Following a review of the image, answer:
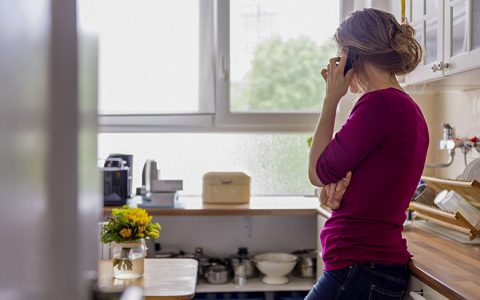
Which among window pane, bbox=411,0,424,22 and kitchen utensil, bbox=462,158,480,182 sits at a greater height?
window pane, bbox=411,0,424,22

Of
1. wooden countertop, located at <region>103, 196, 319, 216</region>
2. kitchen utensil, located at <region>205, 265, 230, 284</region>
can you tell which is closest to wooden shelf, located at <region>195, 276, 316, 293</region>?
kitchen utensil, located at <region>205, 265, 230, 284</region>

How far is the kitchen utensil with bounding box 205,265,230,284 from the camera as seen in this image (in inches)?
114

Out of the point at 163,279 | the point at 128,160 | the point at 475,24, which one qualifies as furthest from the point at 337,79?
the point at 128,160

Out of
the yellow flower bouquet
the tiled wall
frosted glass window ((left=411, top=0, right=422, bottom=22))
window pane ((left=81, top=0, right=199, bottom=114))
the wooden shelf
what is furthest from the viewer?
window pane ((left=81, top=0, right=199, bottom=114))

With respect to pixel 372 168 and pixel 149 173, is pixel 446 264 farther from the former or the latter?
pixel 149 173

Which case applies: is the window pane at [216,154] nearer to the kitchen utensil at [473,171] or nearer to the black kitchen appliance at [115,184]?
the black kitchen appliance at [115,184]

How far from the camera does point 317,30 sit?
10.9ft

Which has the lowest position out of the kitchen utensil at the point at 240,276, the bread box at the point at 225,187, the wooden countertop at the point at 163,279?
the kitchen utensil at the point at 240,276

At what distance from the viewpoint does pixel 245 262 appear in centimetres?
299

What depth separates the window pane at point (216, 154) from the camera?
3.33 meters

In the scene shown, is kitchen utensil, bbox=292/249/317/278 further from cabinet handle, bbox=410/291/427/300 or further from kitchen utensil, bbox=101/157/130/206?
cabinet handle, bbox=410/291/427/300

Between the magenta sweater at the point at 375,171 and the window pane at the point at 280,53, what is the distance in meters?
1.76

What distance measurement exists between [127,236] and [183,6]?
170 centimetres

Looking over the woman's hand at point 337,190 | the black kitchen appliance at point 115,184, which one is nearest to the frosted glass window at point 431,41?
the woman's hand at point 337,190
